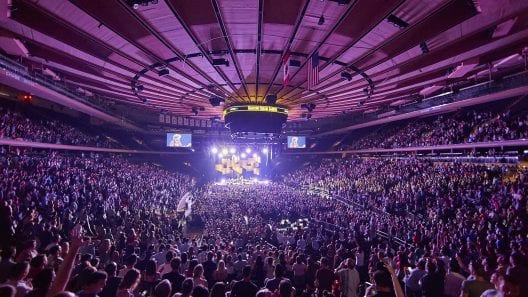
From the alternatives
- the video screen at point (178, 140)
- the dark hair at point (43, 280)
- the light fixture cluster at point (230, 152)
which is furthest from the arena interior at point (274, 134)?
the light fixture cluster at point (230, 152)

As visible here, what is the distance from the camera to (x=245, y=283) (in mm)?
5086

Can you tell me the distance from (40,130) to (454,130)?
2704 centimetres

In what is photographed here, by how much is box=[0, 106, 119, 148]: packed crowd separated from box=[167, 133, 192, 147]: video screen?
6569 millimetres

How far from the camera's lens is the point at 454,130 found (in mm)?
19219

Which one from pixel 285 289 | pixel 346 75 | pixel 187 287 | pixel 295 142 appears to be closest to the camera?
pixel 187 287

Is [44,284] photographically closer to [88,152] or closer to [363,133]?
[88,152]

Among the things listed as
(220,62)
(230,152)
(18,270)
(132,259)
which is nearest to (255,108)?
(220,62)

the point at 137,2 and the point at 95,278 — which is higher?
the point at 137,2

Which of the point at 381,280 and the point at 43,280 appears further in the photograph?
the point at 381,280

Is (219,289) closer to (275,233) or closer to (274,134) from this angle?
(275,233)

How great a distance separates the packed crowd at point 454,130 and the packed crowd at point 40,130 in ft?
83.3

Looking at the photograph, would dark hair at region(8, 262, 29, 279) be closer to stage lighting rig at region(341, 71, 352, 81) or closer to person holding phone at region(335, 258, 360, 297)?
person holding phone at region(335, 258, 360, 297)

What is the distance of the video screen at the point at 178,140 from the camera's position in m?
32.2

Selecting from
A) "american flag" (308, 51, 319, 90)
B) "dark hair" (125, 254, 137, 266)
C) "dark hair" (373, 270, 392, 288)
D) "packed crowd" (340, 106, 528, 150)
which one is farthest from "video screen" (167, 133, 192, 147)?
"dark hair" (373, 270, 392, 288)
